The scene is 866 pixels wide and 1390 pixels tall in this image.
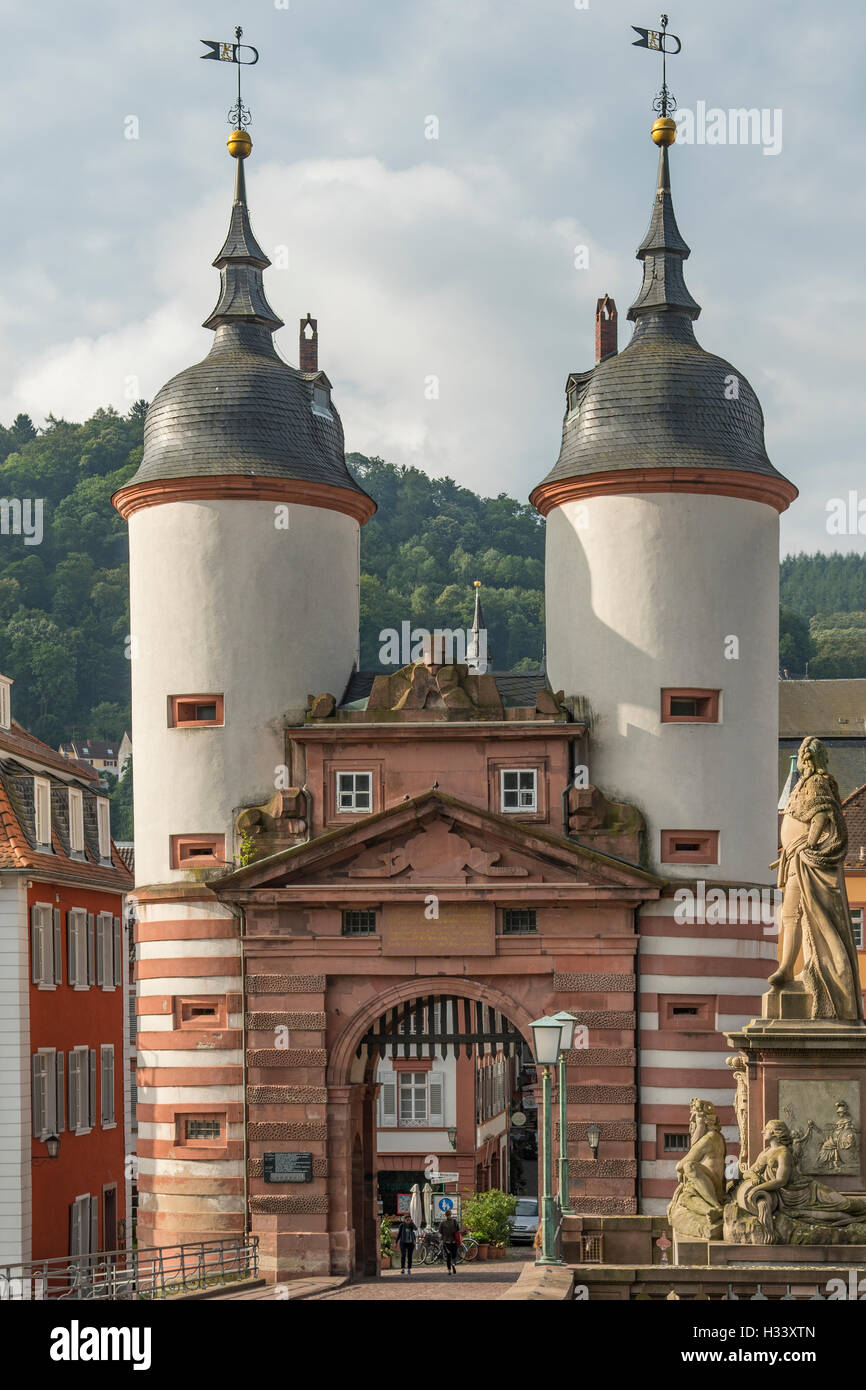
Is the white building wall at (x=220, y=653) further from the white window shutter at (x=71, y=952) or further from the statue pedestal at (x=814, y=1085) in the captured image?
the statue pedestal at (x=814, y=1085)

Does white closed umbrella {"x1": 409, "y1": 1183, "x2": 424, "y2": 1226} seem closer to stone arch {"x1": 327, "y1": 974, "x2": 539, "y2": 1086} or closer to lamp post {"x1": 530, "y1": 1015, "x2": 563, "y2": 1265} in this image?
stone arch {"x1": 327, "y1": 974, "x2": 539, "y2": 1086}

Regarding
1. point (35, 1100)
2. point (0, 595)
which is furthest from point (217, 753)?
point (0, 595)

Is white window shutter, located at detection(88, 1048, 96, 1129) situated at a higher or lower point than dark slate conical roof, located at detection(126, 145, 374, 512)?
lower

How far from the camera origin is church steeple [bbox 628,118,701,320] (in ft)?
154

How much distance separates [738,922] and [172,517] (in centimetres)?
1412

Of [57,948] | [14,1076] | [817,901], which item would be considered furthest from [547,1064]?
[57,948]

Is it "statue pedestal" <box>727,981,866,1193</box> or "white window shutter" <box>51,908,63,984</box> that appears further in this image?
"white window shutter" <box>51,908,63,984</box>

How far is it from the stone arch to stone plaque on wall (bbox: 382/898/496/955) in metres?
0.62

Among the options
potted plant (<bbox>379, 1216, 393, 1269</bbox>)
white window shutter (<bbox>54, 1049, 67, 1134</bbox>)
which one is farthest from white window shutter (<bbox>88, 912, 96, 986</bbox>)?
potted plant (<bbox>379, 1216, 393, 1269</bbox>)

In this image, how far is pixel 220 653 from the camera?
4528 centimetres

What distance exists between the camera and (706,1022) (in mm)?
43000

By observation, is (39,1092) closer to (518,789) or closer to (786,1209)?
(518,789)

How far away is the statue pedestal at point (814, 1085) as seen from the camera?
25.9m
